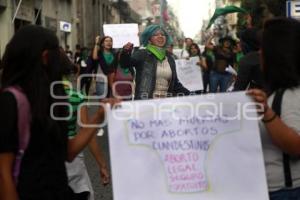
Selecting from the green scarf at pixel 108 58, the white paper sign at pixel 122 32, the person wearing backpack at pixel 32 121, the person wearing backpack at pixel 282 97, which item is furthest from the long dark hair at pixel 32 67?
the white paper sign at pixel 122 32

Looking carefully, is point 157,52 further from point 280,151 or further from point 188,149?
point 280,151

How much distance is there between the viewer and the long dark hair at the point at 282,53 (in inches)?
112

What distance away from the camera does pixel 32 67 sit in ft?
8.81

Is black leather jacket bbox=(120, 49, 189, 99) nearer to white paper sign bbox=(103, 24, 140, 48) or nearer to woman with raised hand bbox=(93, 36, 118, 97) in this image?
woman with raised hand bbox=(93, 36, 118, 97)

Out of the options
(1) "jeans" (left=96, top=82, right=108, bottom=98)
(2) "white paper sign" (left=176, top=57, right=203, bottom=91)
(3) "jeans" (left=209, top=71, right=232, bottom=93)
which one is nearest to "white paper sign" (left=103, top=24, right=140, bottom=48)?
(2) "white paper sign" (left=176, top=57, right=203, bottom=91)

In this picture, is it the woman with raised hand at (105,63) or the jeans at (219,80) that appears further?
Answer: the jeans at (219,80)

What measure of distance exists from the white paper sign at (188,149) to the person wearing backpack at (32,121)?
0.29 metres

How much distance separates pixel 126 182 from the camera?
288cm

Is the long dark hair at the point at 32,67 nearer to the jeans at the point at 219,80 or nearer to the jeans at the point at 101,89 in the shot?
the jeans at the point at 101,89

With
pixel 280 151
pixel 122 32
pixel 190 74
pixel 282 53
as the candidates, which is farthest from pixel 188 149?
pixel 122 32

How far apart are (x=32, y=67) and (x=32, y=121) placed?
23cm

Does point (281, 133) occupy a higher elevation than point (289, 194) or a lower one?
higher

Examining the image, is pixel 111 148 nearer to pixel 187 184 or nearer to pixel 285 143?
pixel 187 184

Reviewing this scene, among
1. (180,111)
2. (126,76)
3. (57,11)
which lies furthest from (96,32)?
(180,111)
